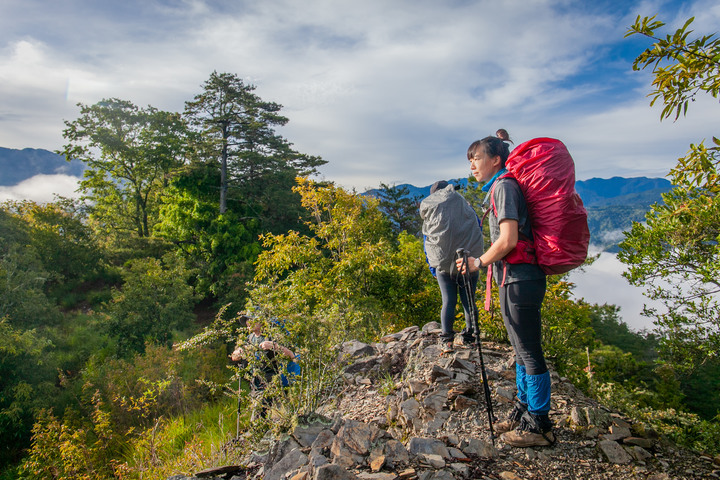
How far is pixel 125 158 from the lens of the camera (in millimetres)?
23156

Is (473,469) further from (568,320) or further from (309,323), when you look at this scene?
(568,320)

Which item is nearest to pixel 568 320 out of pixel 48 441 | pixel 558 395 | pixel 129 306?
pixel 558 395

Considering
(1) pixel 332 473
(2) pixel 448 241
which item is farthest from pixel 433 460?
(2) pixel 448 241

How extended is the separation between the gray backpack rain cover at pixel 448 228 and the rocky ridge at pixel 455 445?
40.7 inches

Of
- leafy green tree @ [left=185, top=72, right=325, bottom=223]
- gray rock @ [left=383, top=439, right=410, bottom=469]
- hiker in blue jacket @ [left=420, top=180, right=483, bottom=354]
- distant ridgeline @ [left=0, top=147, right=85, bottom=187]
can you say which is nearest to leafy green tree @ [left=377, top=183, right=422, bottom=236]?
leafy green tree @ [left=185, top=72, right=325, bottom=223]

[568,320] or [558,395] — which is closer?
[558,395]

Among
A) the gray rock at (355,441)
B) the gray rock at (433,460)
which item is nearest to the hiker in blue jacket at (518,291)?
the gray rock at (433,460)

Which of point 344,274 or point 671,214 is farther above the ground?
point 671,214

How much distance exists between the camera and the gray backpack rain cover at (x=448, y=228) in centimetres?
368

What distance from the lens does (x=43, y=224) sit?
20375 mm

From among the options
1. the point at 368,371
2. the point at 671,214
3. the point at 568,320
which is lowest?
the point at 368,371

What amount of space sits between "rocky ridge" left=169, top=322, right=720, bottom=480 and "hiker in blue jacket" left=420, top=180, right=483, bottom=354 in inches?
22.7

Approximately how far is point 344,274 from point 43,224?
71.5 feet

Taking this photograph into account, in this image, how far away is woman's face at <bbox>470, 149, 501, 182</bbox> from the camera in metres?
2.46
